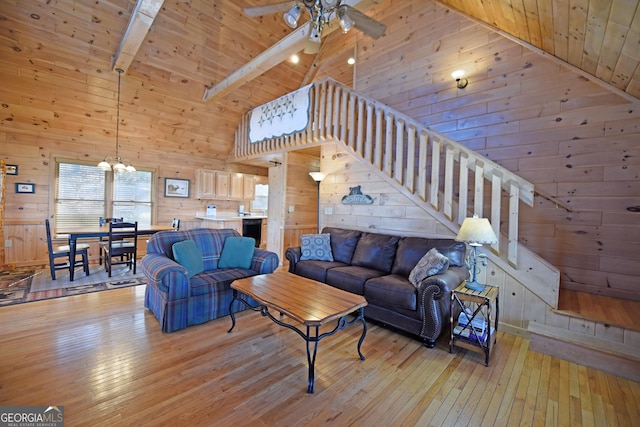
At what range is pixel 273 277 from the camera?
296 centimetres

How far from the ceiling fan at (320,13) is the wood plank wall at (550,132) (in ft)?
7.52

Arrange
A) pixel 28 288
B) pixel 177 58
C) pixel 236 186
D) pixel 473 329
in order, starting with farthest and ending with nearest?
1. pixel 236 186
2. pixel 177 58
3. pixel 28 288
4. pixel 473 329

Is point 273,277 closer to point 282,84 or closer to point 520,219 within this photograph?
point 520,219

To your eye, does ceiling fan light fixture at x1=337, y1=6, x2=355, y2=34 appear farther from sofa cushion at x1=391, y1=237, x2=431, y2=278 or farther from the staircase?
sofa cushion at x1=391, y1=237, x2=431, y2=278

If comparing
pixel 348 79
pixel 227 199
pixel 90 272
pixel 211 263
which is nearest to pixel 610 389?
pixel 211 263

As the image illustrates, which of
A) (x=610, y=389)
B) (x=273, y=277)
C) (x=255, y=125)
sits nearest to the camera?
(x=610, y=389)

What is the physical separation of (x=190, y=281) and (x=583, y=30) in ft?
14.9

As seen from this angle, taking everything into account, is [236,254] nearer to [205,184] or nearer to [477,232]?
[477,232]

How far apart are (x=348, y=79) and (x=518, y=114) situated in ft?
11.9

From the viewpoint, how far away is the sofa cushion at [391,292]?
8.87 ft

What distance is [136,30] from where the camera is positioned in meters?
3.63

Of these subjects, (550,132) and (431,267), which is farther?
(550,132)

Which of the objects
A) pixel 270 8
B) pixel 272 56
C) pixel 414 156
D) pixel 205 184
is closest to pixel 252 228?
pixel 205 184

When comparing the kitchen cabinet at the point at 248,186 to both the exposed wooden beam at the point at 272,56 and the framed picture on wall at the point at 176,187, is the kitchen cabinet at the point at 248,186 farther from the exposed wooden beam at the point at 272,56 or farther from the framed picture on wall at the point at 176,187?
the exposed wooden beam at the point at 272,56
